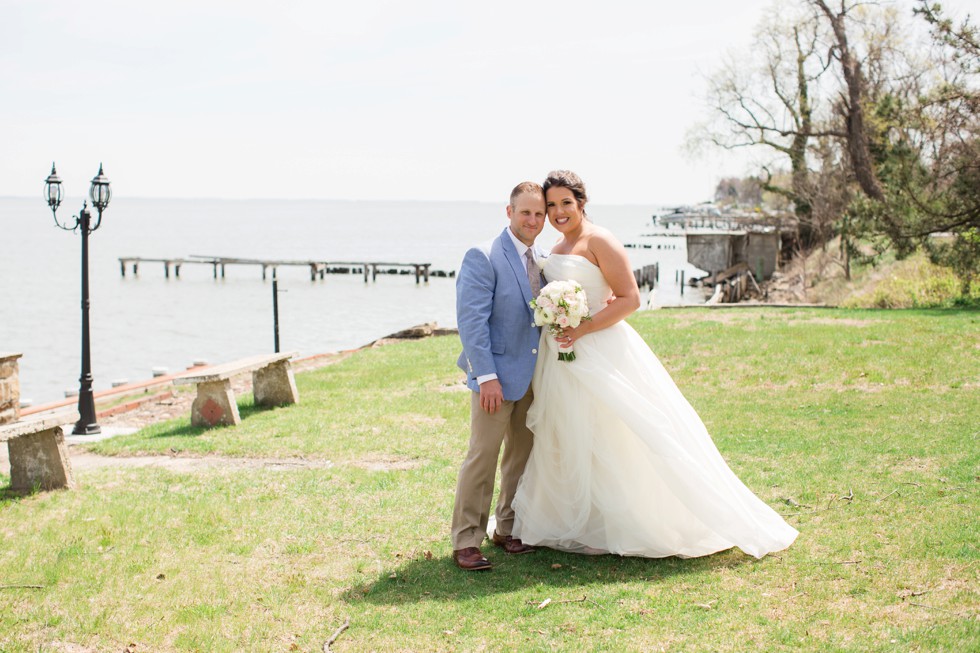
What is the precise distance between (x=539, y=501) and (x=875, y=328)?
10962mm

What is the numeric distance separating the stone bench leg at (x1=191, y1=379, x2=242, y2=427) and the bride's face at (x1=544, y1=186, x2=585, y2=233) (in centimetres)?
657

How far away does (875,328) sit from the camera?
14.8 meters

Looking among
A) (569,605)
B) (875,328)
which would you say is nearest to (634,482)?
(569,605)

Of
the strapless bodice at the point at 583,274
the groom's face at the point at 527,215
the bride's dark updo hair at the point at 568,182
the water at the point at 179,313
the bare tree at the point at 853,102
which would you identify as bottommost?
the water at the point at 179,313

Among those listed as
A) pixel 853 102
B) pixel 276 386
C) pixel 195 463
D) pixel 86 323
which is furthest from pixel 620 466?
pixel 853 102

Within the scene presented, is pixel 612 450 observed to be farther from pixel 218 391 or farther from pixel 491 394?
pixel 218 391

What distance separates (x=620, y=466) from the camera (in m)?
5.55

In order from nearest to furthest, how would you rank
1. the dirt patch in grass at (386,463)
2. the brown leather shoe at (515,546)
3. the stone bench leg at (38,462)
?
the brown leather shoe at (515,546) < the stone bench leg at (38,462) < the dirt patch in grass at (386,463)

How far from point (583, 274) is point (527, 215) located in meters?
0.54

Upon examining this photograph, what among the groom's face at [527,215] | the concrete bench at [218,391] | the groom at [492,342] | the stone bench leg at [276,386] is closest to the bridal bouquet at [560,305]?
the groom at [492,342]

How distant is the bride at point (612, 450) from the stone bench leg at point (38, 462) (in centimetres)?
448

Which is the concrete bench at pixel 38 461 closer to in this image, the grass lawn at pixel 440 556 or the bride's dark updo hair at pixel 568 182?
the grass lawn at pixel 440 556

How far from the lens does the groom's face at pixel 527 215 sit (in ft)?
17.9

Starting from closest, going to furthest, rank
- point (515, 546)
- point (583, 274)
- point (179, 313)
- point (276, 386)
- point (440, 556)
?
point (583, 274), point (515, 546), point (440, 556), point (276, 386), point (179, 313)
